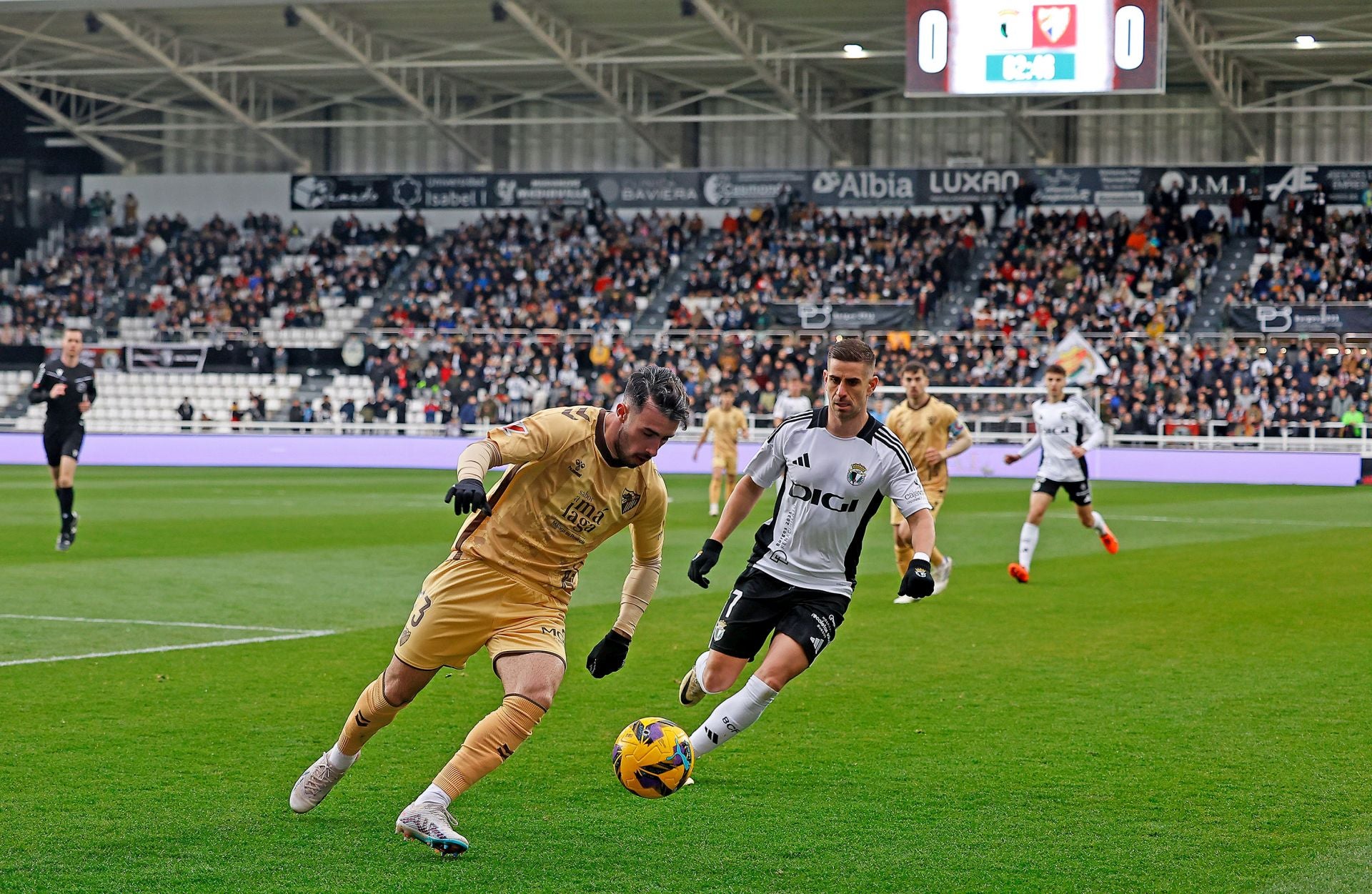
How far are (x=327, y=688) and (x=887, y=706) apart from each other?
320cm

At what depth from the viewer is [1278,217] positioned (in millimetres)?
43438

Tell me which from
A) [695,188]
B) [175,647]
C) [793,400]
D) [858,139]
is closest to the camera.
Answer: [175,647]

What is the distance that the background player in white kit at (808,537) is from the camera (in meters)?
7.02

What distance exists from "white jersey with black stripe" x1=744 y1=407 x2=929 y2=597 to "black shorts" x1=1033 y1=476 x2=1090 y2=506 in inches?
332

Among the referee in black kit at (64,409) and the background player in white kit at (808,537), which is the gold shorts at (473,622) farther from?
the referee in black kit at (64,409)

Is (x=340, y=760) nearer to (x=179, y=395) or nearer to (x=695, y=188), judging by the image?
(x=179, y=395)

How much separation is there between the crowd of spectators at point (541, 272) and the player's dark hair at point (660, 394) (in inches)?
1533

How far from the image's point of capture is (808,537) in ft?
23.6

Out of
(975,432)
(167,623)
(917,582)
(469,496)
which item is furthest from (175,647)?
(975,432)

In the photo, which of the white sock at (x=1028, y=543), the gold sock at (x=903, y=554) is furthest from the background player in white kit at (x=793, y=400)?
the gold sock at (x=903, y=554)

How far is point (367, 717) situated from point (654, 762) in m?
1.13

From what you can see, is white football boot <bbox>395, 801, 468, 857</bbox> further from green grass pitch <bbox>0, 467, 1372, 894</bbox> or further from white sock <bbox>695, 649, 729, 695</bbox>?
white sock <bbox>695, 649, 729, 695</bbox>

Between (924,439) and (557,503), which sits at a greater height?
(924,439)

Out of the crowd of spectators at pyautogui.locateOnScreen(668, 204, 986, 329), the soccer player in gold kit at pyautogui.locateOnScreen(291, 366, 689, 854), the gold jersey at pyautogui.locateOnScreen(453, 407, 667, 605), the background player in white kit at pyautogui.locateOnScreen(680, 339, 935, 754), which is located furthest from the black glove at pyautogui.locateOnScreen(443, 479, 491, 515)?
the crowd of spectators at pyautogui.locateOnScreen(668, 204, 986, 329)
